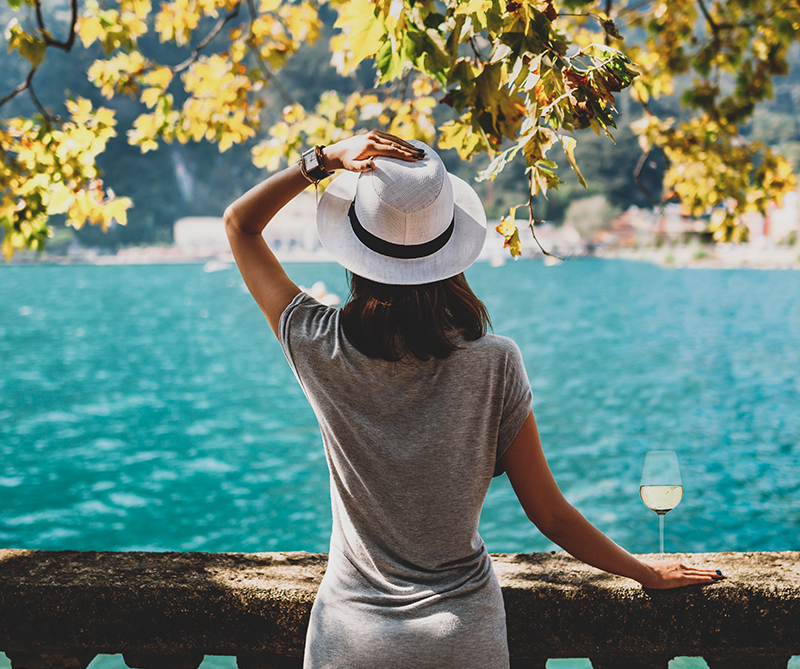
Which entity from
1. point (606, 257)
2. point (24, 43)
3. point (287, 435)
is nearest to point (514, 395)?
point (24, 43)

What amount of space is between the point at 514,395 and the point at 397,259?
1.03ft

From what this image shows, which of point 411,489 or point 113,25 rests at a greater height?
point 113,25

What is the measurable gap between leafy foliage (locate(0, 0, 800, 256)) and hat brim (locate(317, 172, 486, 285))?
0.31 metres

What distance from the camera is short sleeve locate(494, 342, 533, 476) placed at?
1176 mm

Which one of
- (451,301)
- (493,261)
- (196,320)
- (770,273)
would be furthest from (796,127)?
(451,301)

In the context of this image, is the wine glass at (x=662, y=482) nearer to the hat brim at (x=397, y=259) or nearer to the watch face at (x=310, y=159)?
the hat brim at (x=397, y=259)

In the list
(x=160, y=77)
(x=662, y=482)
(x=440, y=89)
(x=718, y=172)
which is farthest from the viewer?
(x=718, y=172)

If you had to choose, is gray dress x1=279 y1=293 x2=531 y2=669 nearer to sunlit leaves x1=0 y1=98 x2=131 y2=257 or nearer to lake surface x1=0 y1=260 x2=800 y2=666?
sunlit leaves x1=0 y1=98 x2=131 y2=257

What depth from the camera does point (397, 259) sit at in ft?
3.98

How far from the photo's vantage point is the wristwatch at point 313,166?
54.8 inches

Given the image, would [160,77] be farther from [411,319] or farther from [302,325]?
[411,319]

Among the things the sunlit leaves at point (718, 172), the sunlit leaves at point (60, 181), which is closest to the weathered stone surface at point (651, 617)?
the sunlit leaves at point (60, 181)

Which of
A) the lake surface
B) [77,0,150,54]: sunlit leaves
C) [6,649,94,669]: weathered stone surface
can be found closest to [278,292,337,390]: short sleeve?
[6,649,94,669]: weathered stone surface

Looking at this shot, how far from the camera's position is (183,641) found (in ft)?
4.91
